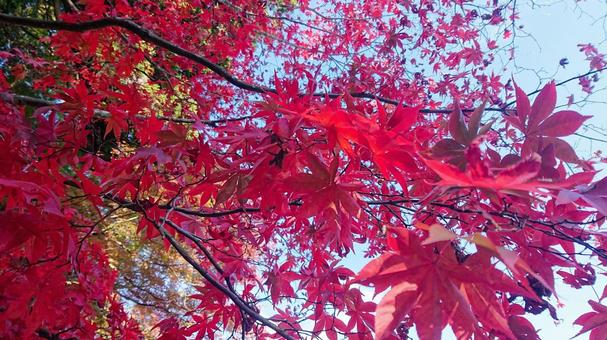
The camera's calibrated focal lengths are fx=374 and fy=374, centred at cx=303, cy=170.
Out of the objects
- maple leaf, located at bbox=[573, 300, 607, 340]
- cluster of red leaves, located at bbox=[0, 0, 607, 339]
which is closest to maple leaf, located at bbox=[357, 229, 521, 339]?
cluster of red leaves, located at bbox=[0, 0, 607, 339]

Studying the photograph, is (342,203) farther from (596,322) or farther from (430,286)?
(596,322)

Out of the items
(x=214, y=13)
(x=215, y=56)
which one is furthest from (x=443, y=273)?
(x=214, y=13)

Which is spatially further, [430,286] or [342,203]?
[342,203]

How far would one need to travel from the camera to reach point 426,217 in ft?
4.66

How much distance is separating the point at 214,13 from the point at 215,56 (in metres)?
0.69

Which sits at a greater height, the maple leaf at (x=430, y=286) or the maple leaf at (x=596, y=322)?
the maple leaf at (x=430, y=286)

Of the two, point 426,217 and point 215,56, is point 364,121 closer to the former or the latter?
point 426,217

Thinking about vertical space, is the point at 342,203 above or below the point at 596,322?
above

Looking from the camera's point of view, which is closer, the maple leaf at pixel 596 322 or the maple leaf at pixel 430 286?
the maple leaf at pixel 430 286

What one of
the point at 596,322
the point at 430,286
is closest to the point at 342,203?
the point at 430,286

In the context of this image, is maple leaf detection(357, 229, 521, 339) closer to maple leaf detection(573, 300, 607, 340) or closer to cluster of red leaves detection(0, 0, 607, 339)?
cluster of red leaves detection(0, 0, 607, 339)

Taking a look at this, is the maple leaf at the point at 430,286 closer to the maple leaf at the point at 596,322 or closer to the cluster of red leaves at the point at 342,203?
the cluster of red leaves at the point at 342,203

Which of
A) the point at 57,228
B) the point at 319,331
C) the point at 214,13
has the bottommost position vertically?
the point at 319,331

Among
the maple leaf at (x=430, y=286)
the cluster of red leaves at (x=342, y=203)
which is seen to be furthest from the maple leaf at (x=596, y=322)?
the maple leaf at (x=430, y=286)
